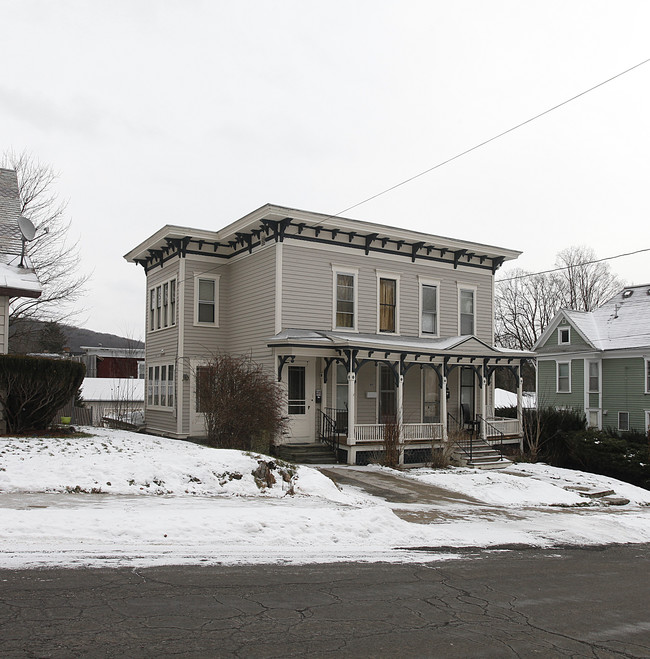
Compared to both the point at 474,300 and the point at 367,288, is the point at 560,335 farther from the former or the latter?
the point at 367,288

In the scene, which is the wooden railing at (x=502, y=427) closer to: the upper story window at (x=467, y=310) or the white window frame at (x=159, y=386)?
the upper story window at (x=467, y=310)

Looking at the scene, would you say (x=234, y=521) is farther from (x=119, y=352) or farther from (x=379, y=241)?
(x=119, y=352)

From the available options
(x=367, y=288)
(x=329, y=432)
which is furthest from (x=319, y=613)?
(x=367, y=288)

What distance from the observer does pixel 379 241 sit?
75.8ft

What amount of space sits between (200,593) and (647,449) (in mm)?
20811

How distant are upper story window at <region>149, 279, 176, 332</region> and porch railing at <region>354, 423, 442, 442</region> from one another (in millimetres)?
8495

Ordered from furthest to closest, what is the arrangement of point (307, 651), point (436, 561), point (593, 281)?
point (593, 281), point (436, 561), point (307, 651)

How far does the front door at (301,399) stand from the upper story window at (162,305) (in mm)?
5737

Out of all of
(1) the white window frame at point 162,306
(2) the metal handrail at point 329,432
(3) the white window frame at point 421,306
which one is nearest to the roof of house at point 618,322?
(3) the white window frame at point 421,306

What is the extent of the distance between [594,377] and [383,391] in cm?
1698

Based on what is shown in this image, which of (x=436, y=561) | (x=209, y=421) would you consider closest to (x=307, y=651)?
(x=436, y=561)

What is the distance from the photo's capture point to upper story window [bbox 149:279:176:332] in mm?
24305

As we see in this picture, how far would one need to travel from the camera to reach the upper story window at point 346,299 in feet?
A: 72.8

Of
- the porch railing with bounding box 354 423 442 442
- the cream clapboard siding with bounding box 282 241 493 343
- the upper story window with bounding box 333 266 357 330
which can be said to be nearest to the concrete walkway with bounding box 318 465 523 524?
the porch railing with bounding box 354 423 442 442
